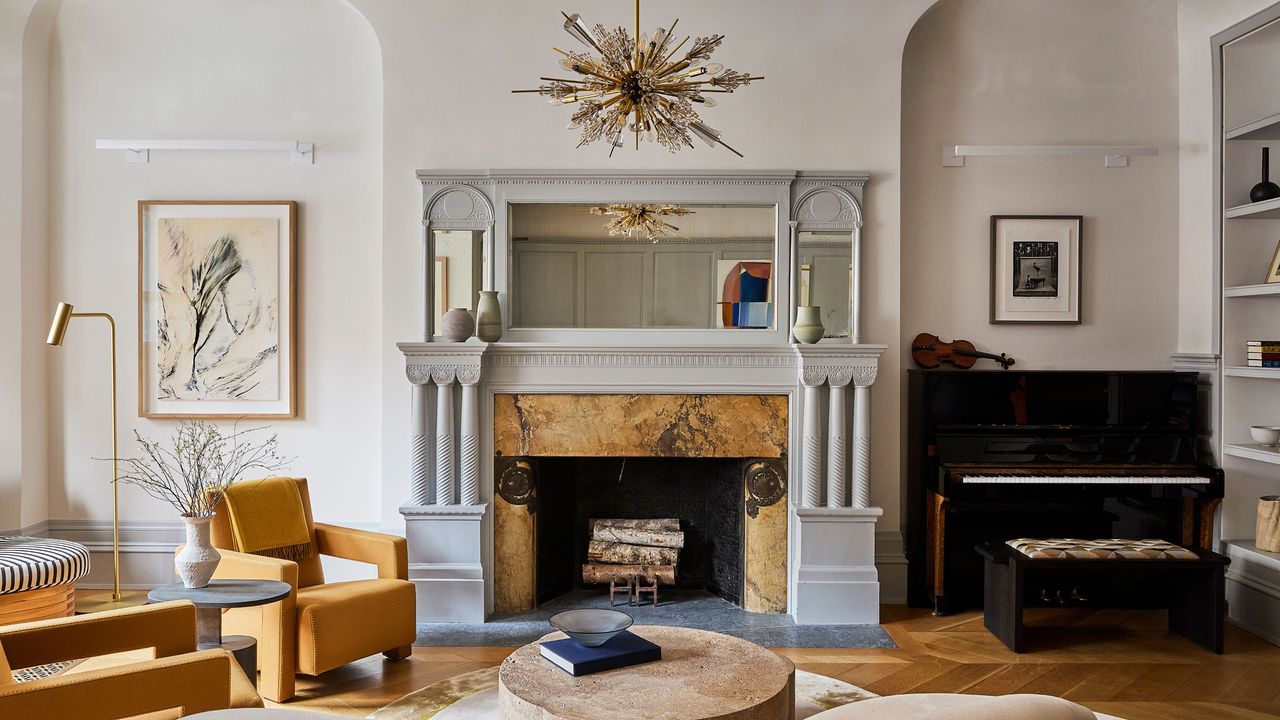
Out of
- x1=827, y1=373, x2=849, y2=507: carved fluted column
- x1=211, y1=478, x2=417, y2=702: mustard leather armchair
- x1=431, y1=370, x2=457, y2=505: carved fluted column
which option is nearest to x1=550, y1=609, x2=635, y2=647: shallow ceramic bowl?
x1=211, y1=478, x2=417, y2=702: mustard leather armchair

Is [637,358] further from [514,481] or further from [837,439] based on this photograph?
[837,439]

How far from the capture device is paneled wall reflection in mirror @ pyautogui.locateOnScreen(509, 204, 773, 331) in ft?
15.4

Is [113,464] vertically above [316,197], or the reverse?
[316,197]

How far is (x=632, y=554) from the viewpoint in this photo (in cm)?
481

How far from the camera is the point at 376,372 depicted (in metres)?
5.00

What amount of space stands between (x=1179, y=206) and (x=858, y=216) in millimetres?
2018

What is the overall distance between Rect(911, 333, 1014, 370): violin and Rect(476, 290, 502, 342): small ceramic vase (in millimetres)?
2404

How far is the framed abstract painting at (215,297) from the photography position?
4945 millimetres

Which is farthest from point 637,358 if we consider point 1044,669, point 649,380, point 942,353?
point 1044,669

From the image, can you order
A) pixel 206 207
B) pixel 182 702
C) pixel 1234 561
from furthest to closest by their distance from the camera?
1. pixel 206 207
2. pixel 1234 561
3. pixel 182 702

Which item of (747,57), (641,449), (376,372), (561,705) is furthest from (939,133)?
(561,705)

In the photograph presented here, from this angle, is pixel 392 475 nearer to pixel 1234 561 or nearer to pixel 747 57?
pixel 747 57

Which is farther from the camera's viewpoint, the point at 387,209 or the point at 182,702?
the point at 387,209

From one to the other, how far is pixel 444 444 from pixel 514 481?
0.44 meters
